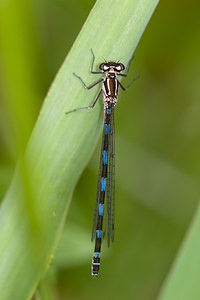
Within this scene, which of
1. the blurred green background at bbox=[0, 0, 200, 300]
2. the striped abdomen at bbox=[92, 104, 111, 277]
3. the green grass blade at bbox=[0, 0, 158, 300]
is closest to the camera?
the green grass blade at bbox=[0, 0, 158, 300]

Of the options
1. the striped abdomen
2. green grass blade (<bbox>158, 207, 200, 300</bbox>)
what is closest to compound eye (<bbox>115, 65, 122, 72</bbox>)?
the striped abdomen

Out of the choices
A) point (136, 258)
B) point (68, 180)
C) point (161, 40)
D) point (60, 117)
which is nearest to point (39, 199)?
point (68, 180)

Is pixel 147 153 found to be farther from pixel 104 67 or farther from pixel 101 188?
pixel 104 67

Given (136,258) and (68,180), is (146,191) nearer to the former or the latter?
(136,258)

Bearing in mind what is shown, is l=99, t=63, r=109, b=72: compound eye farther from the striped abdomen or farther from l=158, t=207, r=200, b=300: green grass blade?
l=158, t=207, r=200, b=300: green grass blade

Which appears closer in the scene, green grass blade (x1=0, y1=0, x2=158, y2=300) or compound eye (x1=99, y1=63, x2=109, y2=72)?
green grass blade (x1=0, y1=0, x2=158, y2=300)

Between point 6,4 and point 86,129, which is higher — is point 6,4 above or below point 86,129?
below
